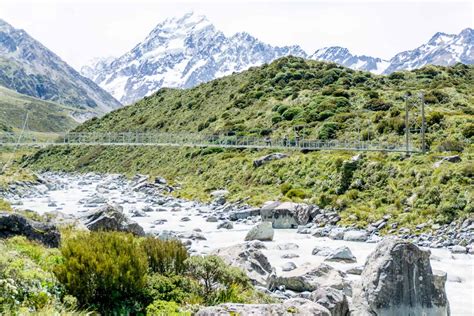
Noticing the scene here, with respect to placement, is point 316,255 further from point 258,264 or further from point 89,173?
point 89,173

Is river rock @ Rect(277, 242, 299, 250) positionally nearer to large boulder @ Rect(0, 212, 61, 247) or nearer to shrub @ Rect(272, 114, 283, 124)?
large boulder @ Rect(0, 212, 61, 247)

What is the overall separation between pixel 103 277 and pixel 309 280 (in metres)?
7.57

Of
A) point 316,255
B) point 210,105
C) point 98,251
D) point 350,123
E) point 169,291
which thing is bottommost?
point 316,255

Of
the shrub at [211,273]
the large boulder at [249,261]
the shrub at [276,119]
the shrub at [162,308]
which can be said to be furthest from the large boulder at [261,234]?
the shrub at [276,119]

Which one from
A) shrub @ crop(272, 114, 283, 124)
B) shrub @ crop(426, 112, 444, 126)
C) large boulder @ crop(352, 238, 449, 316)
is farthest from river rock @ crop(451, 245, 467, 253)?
shrub @ crop(272, 114, 283, 124)

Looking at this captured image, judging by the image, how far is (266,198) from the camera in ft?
130

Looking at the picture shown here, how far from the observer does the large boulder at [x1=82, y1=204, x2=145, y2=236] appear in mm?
22172

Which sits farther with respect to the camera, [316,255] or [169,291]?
[316,255]

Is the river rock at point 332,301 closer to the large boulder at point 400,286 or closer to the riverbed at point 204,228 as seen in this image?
the large boulder at point 400,286

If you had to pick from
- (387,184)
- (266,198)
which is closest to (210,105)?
(266,198)

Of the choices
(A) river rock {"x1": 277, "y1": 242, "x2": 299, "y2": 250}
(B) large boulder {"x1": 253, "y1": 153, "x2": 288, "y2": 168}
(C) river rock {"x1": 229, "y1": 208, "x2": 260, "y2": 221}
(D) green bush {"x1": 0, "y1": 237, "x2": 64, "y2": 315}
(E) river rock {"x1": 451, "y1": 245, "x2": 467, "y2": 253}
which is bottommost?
(E) river rock {"x1": 451, "y1": 245, "x2": 467, "y2": 253}

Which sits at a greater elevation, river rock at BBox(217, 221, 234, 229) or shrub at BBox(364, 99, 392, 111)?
shrub at BBox(364, 99, 392, 111)

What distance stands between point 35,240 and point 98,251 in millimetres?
5551

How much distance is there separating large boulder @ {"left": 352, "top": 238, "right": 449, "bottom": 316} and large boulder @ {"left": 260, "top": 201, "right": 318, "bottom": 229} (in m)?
19.3
